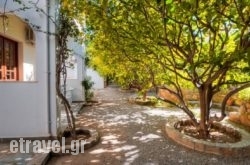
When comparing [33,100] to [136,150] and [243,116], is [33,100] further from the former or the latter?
[243,116]

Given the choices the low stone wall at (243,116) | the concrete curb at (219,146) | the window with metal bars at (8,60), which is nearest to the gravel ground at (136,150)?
the concrete curb at (219,146)

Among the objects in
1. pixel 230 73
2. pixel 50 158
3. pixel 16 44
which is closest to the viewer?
pixel 50 158

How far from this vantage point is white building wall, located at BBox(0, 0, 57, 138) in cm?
760

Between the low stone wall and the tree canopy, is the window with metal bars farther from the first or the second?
the low stone wall

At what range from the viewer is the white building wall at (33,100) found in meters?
7.60

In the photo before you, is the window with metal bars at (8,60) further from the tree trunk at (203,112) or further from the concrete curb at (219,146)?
the tree trunk at (203,112)

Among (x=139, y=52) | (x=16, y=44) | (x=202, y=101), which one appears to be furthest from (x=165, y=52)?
(x=16, y=44)

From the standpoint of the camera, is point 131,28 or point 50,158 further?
point 131,28

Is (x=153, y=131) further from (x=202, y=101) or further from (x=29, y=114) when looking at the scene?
(x=29, y=114)

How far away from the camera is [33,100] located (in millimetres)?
7699

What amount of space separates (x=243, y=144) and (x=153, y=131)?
3106 millimetres

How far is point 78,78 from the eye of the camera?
1638 centimetres

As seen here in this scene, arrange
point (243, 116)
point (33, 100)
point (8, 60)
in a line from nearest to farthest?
point (33, 100) → point (243, 116) → point (8, 60)

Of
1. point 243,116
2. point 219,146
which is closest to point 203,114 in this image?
point 219,146
